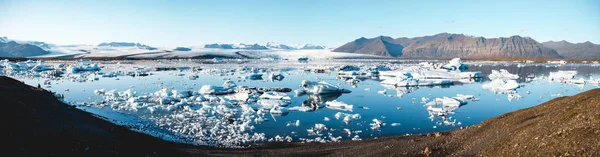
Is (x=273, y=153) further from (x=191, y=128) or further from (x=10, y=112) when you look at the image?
(x=10, y=112)

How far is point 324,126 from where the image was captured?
12984 mm

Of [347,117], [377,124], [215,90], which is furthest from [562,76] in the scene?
[215,90]

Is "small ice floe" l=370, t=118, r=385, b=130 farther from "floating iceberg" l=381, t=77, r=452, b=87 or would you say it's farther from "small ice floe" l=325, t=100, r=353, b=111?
"floating iceberg" l=381, t=77, r=452, b=87

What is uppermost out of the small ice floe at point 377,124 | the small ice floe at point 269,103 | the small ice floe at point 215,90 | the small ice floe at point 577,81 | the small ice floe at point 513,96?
the small ice floe at point 577,81

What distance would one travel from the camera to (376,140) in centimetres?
1066

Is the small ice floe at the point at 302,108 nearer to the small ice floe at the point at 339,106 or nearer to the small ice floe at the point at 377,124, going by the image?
the small ice floe at the point at 339,106

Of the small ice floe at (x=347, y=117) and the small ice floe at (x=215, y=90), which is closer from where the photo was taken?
the small ice floe at (x=347, y=117)

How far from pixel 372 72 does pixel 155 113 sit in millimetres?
28755

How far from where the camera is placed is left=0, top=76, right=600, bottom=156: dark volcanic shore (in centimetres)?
613

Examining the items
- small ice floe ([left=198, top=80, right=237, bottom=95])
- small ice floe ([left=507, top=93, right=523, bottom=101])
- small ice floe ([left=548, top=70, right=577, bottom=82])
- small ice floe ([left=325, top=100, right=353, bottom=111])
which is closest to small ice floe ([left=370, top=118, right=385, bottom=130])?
small ice floe ([left=325, top=100, right=353, bottom=111])

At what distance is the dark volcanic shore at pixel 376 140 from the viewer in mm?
6129

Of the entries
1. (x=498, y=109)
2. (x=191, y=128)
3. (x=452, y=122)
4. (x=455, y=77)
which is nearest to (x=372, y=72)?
(x=455, y=77)

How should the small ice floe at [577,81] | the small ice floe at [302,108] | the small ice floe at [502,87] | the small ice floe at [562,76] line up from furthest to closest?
the small ice floe at [562,76], the small ice floe at [577,81], the small ice floe at [502,87], the small ice floe at [302,108]

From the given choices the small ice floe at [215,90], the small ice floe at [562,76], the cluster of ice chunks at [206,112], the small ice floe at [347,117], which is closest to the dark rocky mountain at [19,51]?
the cluster of ice chunks at [206,112]
